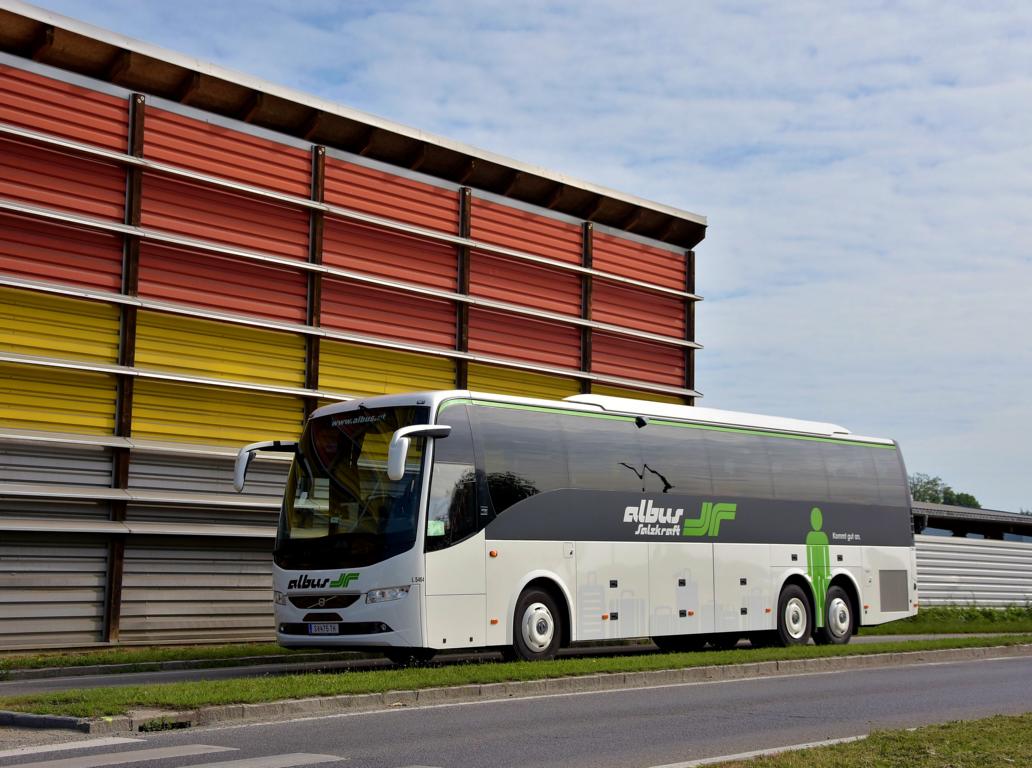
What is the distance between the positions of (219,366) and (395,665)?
7.91 m

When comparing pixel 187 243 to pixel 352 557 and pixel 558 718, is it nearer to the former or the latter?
pixel 352 557

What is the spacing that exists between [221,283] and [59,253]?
2953 mm

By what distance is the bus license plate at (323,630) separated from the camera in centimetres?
1633

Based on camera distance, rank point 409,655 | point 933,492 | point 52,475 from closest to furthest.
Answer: point 409,655 < point 52,475 < point 933,492

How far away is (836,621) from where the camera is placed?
23000mm

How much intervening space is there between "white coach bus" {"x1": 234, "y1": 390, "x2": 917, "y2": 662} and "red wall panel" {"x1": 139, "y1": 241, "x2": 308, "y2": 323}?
571 centimetres

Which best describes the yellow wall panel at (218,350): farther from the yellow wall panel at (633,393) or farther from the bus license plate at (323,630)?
the yellow wall panel at (633,393)

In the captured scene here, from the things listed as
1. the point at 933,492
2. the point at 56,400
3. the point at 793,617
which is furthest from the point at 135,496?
the point at 933,492

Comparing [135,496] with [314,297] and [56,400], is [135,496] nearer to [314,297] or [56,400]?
[56,400]

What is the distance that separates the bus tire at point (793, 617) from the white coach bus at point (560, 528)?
34 mm

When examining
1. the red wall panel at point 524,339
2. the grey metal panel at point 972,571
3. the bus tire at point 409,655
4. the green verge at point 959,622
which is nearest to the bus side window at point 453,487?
the bus tire at point 409,655

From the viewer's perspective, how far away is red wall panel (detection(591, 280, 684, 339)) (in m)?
30.0

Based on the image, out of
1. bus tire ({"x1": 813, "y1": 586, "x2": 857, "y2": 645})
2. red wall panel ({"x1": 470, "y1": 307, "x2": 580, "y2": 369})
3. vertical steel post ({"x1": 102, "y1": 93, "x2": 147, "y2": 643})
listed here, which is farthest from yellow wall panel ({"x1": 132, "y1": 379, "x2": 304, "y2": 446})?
bus tire ({"x1": 813, "y1": 586, "x2": 857, "y2": 645})

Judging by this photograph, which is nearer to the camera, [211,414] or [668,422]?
[668,422]
